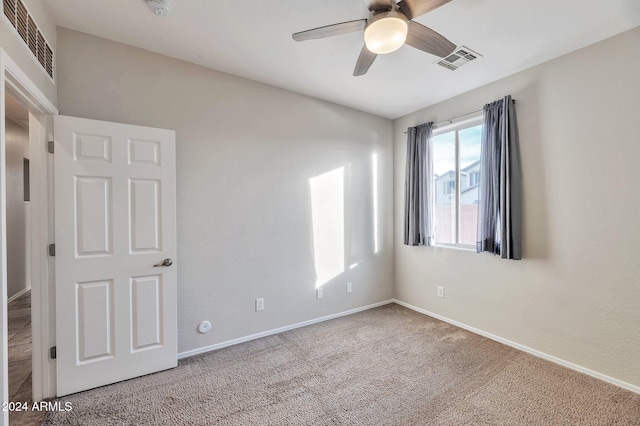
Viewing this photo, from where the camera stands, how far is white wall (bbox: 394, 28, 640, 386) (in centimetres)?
216

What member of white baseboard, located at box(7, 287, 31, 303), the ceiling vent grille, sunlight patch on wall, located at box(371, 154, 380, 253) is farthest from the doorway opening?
sunlight patch on wall, located at box(371, 154, 380, 253)

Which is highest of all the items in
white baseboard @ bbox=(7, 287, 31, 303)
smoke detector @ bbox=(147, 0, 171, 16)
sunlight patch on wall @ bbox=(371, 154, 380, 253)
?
smoke detector @ bbox=(147, 0, 171, 16)

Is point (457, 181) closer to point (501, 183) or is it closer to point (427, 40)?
point (501, 183)

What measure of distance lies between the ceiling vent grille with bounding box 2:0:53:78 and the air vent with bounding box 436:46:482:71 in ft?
9.52

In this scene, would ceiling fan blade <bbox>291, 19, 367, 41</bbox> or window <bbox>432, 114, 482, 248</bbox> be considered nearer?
ceiling fan blade <bbox>291, 19, 367, 41</bbox>

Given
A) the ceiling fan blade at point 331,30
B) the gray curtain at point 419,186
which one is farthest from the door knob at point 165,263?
the gray curtain at point 419,186

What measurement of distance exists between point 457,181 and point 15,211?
6334mm

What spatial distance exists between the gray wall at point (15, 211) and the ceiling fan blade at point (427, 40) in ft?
18.0

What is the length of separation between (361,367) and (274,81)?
9.39 ft

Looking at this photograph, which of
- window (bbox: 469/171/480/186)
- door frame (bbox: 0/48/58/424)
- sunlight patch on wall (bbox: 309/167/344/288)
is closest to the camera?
door frame (bbox: 0/48/58/424)

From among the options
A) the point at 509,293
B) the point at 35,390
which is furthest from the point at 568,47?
the point at 35,390

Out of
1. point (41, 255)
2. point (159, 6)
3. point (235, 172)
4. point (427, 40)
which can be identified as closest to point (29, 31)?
point (159, 6)

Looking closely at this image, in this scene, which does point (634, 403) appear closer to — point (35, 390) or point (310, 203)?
point (310, 203)

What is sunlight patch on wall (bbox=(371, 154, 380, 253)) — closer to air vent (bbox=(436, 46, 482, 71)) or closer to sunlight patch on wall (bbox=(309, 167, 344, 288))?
sunlight patch on wall (bbox=(309, 167, 344, 288))
